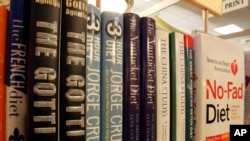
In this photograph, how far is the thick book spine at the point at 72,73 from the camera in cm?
29

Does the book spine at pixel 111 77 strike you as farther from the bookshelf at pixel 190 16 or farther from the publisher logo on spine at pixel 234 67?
the bookshelf at pixel 190 16

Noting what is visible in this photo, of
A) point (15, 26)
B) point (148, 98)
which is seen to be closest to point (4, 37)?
point (15, 26)

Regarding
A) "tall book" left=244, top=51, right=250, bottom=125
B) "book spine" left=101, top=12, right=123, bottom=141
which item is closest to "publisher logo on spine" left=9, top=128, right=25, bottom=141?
"book spine" left=101, top=12, right=123, bottom=141

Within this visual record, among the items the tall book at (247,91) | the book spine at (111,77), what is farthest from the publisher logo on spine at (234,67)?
the book spine at (111,77)

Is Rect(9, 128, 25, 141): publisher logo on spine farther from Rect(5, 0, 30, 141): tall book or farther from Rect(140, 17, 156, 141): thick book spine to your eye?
Rect(140, 17, 156, 141): thick book spine

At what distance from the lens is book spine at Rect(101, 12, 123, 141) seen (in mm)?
353

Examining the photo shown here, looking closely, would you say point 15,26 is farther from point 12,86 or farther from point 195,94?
point 195,94

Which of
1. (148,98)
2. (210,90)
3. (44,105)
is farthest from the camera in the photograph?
(210,90)

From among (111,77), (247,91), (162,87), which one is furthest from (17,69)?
(247,91)

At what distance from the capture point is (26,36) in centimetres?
30

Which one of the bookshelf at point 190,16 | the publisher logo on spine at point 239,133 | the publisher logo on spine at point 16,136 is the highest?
the bookshelf at point 190,16

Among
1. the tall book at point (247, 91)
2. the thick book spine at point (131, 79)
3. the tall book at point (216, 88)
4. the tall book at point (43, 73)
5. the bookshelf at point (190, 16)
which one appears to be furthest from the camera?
the bookshelf at point (190, 16)

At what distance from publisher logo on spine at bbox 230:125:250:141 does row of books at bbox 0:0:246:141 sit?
0.05ft

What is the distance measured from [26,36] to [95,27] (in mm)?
97
